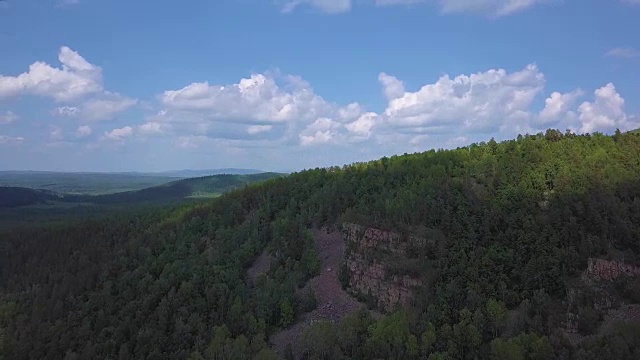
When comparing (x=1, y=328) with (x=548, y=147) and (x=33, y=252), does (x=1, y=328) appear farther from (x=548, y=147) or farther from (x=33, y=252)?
(x=548, y=147)

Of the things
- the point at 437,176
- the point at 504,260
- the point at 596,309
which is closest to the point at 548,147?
the point at 437,176

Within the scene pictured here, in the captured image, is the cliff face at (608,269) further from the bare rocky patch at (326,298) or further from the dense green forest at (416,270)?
the bare rocky patch at (326,298)

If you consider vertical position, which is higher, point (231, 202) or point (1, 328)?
point (231, 202)

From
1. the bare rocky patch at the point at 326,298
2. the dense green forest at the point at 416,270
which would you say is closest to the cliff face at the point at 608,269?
the dense green forest at the point at 416,270

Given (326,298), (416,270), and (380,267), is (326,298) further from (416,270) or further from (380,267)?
(416,270)

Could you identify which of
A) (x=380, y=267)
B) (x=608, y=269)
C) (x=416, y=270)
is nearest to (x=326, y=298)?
(x=380, y=267)
